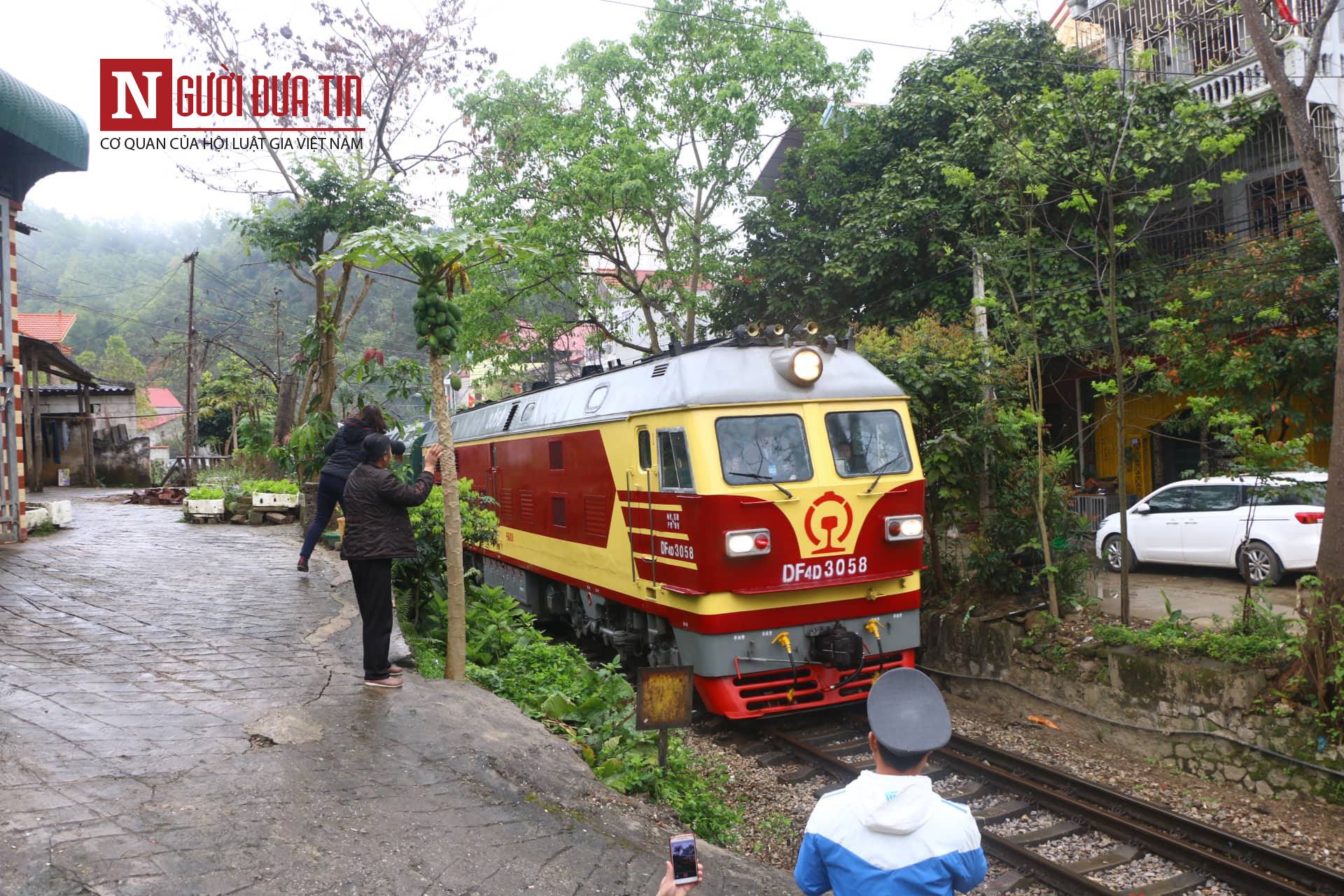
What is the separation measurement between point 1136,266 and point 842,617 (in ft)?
36.5

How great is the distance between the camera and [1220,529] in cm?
1186

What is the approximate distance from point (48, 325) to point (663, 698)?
27.7 m

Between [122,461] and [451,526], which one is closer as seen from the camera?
[451,526]

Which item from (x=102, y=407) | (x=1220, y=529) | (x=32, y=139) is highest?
(x=32, y=139)

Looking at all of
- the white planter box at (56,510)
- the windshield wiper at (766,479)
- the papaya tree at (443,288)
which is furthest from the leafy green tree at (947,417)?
the white planter box at (56,510)

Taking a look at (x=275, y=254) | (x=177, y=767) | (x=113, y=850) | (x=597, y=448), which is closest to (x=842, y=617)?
(x=597, y=448)

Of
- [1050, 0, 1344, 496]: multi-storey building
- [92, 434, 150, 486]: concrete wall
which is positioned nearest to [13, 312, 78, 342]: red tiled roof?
[92, 434, 150, 486]: concrete wall

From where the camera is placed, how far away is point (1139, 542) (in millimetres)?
12781

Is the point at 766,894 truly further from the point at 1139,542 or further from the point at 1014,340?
the point at 1139,542

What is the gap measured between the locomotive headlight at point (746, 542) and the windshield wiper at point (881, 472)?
981mm

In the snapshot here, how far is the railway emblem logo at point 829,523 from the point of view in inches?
301

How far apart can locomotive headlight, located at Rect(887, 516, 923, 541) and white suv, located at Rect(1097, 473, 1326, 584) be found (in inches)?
157

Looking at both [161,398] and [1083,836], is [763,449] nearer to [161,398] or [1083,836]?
[1083,836]

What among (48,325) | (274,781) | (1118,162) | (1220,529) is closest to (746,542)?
(274,781)
